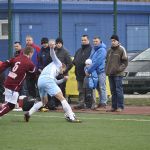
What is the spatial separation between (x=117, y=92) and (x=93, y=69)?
1.06 metres

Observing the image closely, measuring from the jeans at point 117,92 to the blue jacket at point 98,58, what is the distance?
2.36ft

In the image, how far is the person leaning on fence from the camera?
61.5 ft

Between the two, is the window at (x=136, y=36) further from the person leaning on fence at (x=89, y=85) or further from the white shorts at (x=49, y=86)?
the white shorts at (x=49, y=86)

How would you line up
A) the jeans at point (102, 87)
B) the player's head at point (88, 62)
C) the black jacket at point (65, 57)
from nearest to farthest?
1. the player's head at point (88, 62)
2. the jeans at point (102, 87)
3. the black jacket at point (65, 57)

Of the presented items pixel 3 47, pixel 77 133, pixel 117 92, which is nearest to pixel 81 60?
pixel 117 92

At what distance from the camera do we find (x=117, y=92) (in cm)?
1808

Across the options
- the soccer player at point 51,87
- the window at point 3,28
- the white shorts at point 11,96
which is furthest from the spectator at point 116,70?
the window at point 3,28

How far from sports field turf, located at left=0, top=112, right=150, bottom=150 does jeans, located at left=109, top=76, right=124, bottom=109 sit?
1248 millimetres

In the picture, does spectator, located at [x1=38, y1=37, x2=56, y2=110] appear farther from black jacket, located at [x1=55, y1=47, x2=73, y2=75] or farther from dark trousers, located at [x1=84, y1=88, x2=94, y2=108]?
dark trousers, located at [x1=84, y1=88, x2=94, y2=108]

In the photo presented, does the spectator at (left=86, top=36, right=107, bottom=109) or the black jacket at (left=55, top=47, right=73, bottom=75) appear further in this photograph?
the black jacket at (left=55, top=47, right=73, bottom=75)

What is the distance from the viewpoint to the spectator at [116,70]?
711 inches

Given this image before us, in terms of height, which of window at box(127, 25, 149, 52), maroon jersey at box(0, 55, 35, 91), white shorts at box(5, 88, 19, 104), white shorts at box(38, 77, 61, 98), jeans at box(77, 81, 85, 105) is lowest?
jeans at box(77, 81, 85, 105)

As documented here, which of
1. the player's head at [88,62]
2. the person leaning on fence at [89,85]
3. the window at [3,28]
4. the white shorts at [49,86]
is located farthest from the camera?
the window at [3,28]

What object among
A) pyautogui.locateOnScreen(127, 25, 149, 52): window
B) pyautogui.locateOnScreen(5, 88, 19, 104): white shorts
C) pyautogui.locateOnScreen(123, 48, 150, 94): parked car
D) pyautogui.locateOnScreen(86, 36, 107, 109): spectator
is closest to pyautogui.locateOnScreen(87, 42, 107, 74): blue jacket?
pyautogui.locateOnScreen(86, 36, 107, 109): spectator
